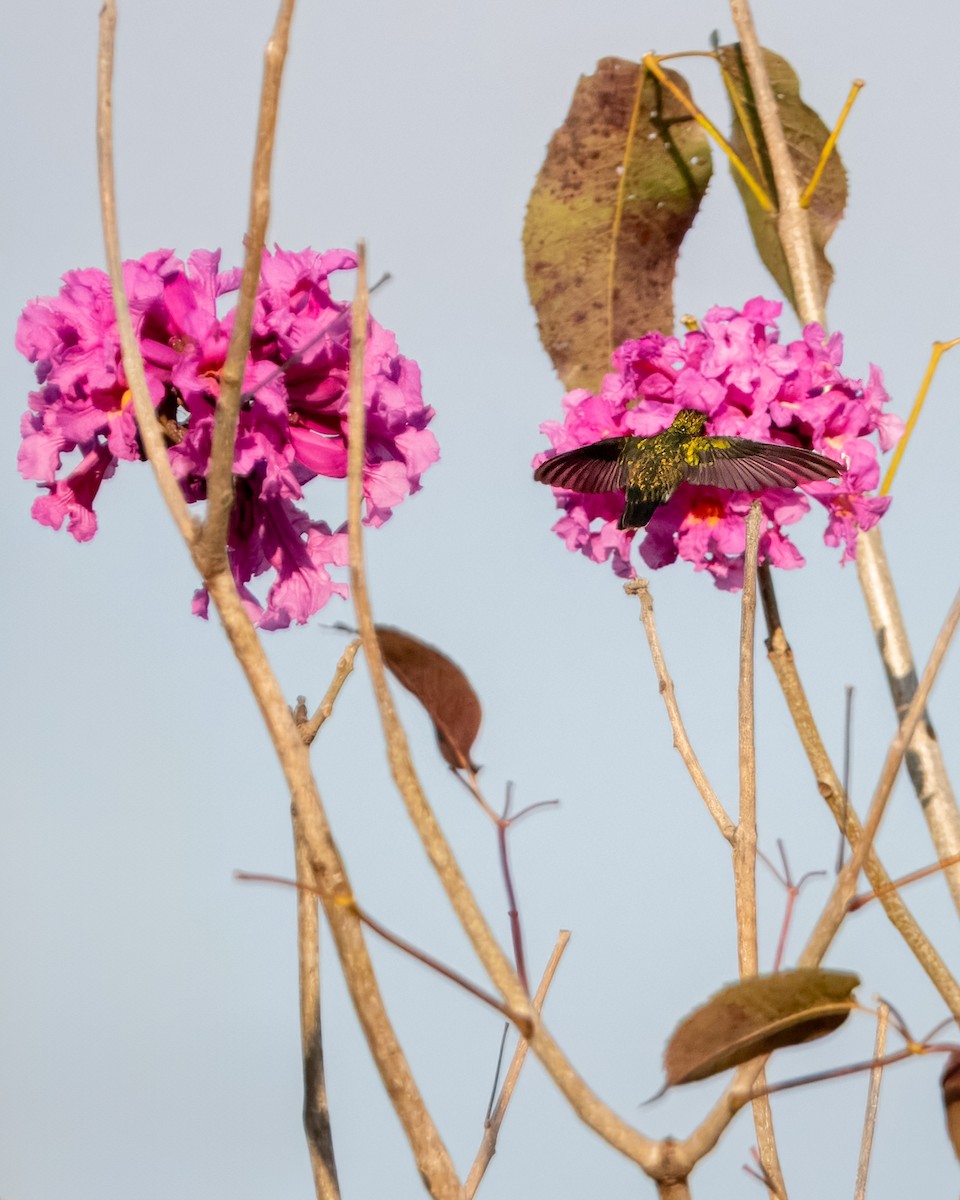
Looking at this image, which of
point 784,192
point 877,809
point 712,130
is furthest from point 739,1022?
point 712,130

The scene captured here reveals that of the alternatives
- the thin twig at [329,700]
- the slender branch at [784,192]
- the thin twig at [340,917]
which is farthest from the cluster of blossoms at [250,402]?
the slender branch at [784,192]

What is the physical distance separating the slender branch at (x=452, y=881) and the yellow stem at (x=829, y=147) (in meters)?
0.87

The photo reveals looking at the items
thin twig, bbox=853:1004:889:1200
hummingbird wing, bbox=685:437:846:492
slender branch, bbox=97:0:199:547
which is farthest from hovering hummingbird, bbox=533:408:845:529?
slender branch, bbox=97:0:199:547

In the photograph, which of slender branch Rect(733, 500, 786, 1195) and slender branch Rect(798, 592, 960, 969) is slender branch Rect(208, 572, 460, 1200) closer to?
slender branch Rect(798, 592, 960, 969)

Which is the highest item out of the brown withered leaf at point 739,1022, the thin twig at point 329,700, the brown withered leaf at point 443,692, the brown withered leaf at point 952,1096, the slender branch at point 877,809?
the thin twig at point 329,700

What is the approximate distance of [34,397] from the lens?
1072 millimetres

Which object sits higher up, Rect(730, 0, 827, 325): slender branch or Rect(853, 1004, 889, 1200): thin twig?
Rect(730, 0, 827, 325): slender branch

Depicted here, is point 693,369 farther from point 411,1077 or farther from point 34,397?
point 411,1077

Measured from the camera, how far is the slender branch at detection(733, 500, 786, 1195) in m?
0.86

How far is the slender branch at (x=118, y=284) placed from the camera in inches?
26.3

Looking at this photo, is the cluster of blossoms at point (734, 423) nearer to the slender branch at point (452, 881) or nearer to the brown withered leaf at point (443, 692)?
the brown withered leaf at point (443, 692)

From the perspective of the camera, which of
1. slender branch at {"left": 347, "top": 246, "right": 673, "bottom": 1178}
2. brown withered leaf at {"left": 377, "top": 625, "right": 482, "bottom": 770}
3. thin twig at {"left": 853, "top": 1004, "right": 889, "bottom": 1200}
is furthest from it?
thin twig at {"left": 853, "top": 1004, "right": 889, "bottom": 1200}

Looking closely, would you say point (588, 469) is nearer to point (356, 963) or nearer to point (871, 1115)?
point (871, 1115)

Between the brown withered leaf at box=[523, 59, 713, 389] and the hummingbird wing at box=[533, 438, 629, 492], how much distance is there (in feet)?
0.53
